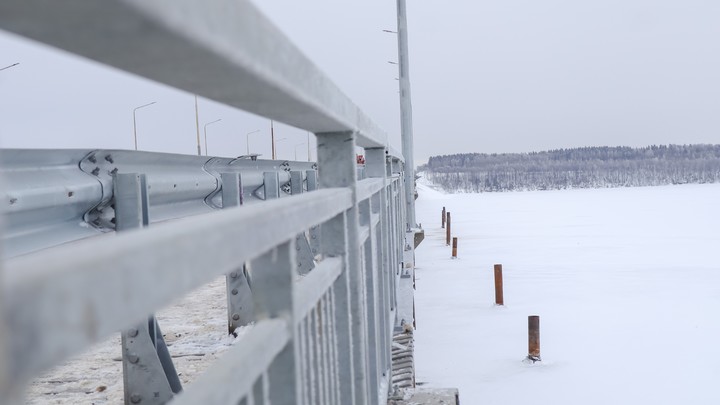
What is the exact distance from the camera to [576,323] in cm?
1262

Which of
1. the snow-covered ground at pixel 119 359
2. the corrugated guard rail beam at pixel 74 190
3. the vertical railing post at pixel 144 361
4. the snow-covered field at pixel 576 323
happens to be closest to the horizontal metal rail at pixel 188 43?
the corrugated guard rail beam at pixel 74 190

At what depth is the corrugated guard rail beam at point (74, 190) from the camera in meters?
2.53

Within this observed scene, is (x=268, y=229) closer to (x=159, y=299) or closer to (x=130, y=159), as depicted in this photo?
(x=159, y=299)

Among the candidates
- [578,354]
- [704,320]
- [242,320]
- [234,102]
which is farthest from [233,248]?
[704,320]

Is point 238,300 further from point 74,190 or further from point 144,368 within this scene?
point 74,190

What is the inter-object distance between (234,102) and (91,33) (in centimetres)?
58

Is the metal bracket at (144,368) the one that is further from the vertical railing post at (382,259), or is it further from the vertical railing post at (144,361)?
the vertical railing post at (382,259)

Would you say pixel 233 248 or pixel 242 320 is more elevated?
pixel 233 248

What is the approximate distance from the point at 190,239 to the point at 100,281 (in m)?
0.21

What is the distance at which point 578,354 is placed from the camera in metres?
10.6

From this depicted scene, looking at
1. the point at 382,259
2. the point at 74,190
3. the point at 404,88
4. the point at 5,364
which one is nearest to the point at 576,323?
the point at 404,88

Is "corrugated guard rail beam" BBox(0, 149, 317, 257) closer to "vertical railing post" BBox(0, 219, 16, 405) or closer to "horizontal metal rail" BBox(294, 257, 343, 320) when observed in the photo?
"horizontal metal rail" BBox(294, 257, 343, 320)

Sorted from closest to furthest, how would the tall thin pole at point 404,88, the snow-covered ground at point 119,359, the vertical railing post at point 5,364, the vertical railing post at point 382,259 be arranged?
the vertical railing post at point 5,364
the snow-covered ground at point 119,359
the vertical railing post at point 382,259
the tall thin pole at point 404,88

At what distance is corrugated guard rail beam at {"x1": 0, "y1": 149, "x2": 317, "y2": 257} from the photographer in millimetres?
2527
